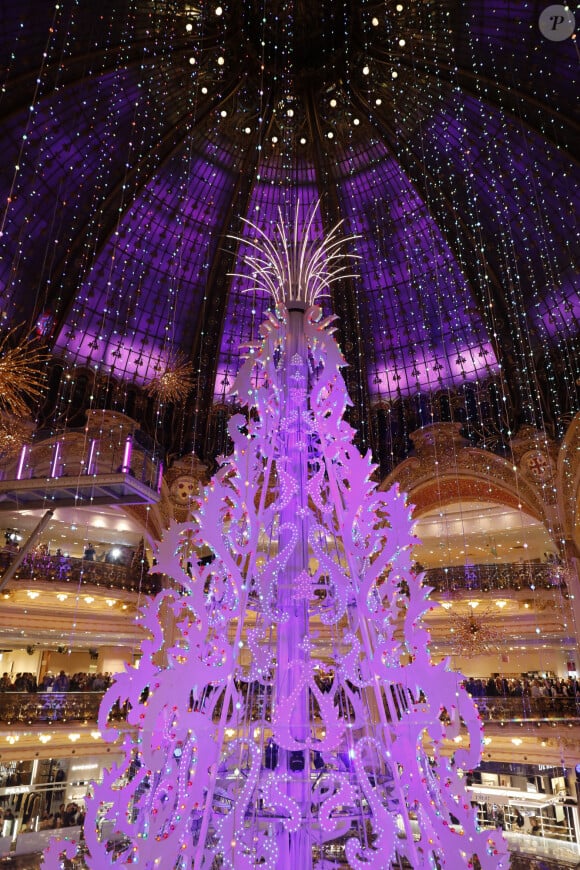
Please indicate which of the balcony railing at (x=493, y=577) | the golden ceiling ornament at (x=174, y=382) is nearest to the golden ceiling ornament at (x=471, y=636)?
the balcony railing at (x=493, y=577)

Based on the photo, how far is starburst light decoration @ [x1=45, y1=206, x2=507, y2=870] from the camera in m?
3.47

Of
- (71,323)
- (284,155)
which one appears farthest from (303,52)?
(71,323)

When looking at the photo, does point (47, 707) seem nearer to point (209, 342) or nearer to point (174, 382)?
point (174, 382)

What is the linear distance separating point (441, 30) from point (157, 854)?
57.5 feet

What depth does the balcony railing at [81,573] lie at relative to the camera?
17.8m

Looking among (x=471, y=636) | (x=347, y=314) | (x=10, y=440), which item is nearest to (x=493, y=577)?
(x=471, y=636)

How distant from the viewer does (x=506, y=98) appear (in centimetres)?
1559

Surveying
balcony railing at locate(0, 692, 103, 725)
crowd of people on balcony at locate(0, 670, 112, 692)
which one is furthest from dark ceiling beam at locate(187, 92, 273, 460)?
balcony railing at locate(0, 692, 103, 725)

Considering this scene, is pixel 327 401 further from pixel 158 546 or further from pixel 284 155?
pixel 284 155

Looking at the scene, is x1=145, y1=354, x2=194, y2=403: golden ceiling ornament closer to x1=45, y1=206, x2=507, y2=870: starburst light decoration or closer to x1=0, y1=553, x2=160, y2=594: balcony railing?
x1=0, y1=553, x2=160, y2=594: balcony railing

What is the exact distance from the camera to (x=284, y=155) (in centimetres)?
1914

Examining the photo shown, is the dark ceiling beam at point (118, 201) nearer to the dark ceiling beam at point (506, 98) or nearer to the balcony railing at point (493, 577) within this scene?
the dark ceiling beam at point (506, 98)

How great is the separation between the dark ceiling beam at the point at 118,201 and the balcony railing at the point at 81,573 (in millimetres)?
6987

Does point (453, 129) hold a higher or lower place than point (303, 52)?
lower
